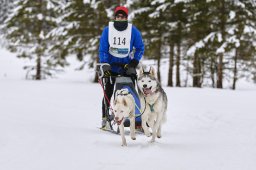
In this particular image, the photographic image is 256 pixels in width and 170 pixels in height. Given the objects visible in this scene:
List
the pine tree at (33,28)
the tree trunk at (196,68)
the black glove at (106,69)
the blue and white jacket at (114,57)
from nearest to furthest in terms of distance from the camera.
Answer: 1. the black glove at (106,69)
2. the blue and white jacket at (114,57)
3. the tree trunk at (196,68)
4. the pine tree at (33,28)

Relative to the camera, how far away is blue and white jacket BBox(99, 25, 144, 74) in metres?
6.90

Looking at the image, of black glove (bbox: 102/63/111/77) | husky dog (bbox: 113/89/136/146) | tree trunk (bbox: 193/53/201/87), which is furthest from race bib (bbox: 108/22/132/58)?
tree trunk (bbox: 193/53/201/87)

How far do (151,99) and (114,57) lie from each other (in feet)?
4.07

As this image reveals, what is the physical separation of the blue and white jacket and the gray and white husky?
76 centimetres

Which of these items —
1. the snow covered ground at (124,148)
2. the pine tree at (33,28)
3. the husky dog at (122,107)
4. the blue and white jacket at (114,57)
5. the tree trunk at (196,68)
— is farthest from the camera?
the pine tree at (33,28)

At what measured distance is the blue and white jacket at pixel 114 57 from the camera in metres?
6.90

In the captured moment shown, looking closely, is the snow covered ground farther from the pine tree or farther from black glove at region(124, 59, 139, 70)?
the pine tree

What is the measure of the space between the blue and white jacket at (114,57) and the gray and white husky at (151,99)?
76 centimetres

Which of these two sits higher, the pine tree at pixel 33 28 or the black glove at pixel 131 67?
the pine tree at pixel 33 28

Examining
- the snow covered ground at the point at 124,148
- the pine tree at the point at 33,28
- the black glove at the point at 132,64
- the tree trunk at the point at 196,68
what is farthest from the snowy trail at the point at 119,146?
the pine tree at the point at 33,28

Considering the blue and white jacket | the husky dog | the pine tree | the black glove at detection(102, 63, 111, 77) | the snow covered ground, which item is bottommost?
the snow covered ground

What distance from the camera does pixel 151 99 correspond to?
624 centimetres

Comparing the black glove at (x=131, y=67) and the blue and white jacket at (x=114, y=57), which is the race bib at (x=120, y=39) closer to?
the blue and white jacket at (x=114, y=57)

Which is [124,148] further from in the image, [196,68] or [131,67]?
[196,68]
